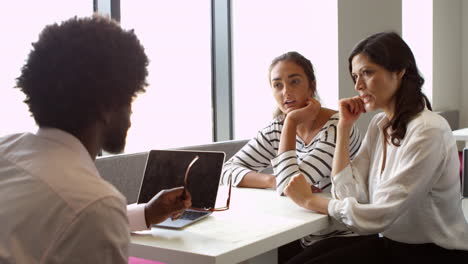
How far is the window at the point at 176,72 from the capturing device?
4.56m

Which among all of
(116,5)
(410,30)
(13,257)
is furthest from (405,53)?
(410,30)

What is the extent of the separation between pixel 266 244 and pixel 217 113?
8.60 feet

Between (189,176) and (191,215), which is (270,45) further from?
(191,215)

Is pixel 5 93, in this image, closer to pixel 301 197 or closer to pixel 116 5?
pixel 116 5

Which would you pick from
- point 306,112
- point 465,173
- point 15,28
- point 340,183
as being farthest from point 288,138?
point 15,28

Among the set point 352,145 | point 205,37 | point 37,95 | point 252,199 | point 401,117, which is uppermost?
point 205,37

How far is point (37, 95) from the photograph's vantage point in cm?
93

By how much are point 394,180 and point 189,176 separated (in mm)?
626

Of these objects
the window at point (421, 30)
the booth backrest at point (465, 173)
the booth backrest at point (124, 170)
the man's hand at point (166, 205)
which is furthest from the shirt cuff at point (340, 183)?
the window at point (421, 30)

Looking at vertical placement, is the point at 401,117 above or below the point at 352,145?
above

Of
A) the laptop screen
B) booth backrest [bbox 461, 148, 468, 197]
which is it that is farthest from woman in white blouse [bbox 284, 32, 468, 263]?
booth backrest [bbox 461, 148, 468, 197]

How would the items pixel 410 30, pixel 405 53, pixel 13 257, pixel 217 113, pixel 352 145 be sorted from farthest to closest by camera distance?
pixel 410 30 < pixel 217 113 < pixel 352 145 < pixel 405 53 < pixel 13 257

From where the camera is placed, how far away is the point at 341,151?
1981 mm

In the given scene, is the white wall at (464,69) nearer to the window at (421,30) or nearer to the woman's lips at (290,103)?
the window at (421,30)
